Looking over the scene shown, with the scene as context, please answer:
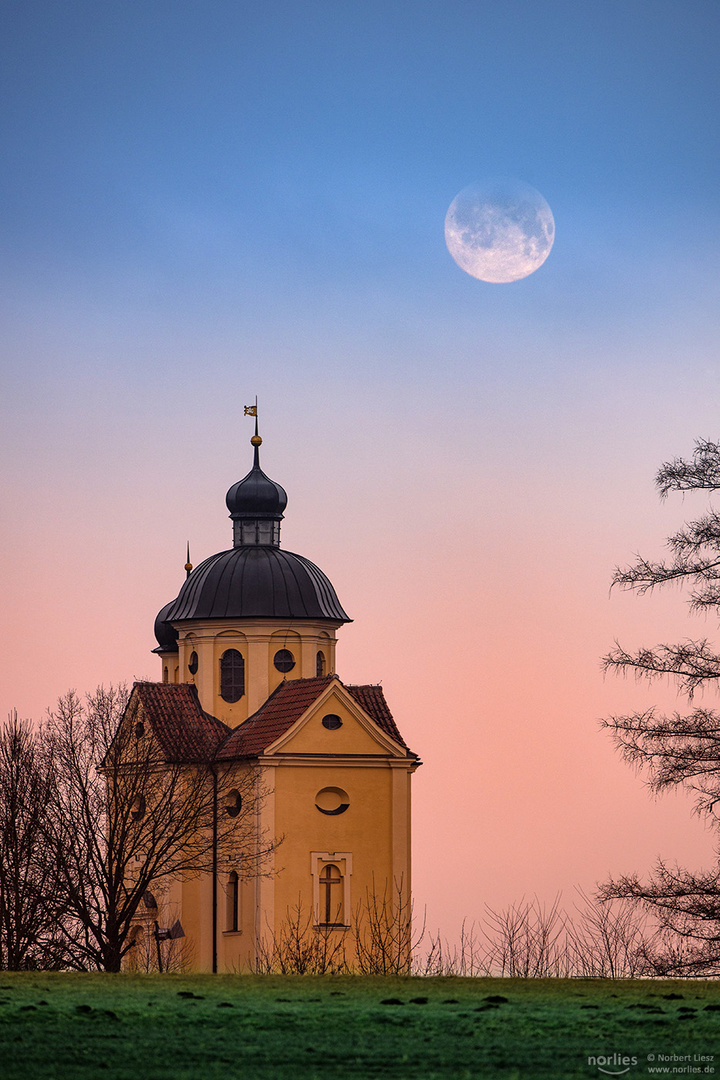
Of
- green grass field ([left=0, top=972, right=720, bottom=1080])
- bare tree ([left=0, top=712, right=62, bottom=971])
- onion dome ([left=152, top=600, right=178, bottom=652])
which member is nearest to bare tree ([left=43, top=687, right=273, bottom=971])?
bare tree ([left=0, top=712, right=62, bottom=971])

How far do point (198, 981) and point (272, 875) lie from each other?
35.1 meters

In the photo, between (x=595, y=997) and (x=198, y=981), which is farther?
(x=198, y=981)

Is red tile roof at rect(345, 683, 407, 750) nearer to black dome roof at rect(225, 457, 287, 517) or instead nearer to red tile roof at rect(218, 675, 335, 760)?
red tile roof at rect(218, 675, 335, 760)

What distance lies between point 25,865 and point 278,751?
49.8ft

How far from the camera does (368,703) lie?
6172 centimetres

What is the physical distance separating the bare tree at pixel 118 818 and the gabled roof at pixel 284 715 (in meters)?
1.00

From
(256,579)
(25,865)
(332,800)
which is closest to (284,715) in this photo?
(332,800)

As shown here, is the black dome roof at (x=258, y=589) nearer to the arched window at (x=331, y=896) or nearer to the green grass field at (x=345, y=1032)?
the arched window at (x=331, y=896)

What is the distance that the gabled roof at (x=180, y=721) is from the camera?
192ft

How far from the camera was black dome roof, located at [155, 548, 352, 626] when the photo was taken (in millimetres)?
61250

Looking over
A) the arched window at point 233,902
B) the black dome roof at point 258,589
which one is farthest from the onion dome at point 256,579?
the arched window at point 233,902

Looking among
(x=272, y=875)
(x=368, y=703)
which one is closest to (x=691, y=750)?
(x=272, y=875)

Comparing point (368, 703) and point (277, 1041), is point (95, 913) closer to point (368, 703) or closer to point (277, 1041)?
point (368, 703)

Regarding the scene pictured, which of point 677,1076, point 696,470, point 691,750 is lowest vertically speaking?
point 677,1076
